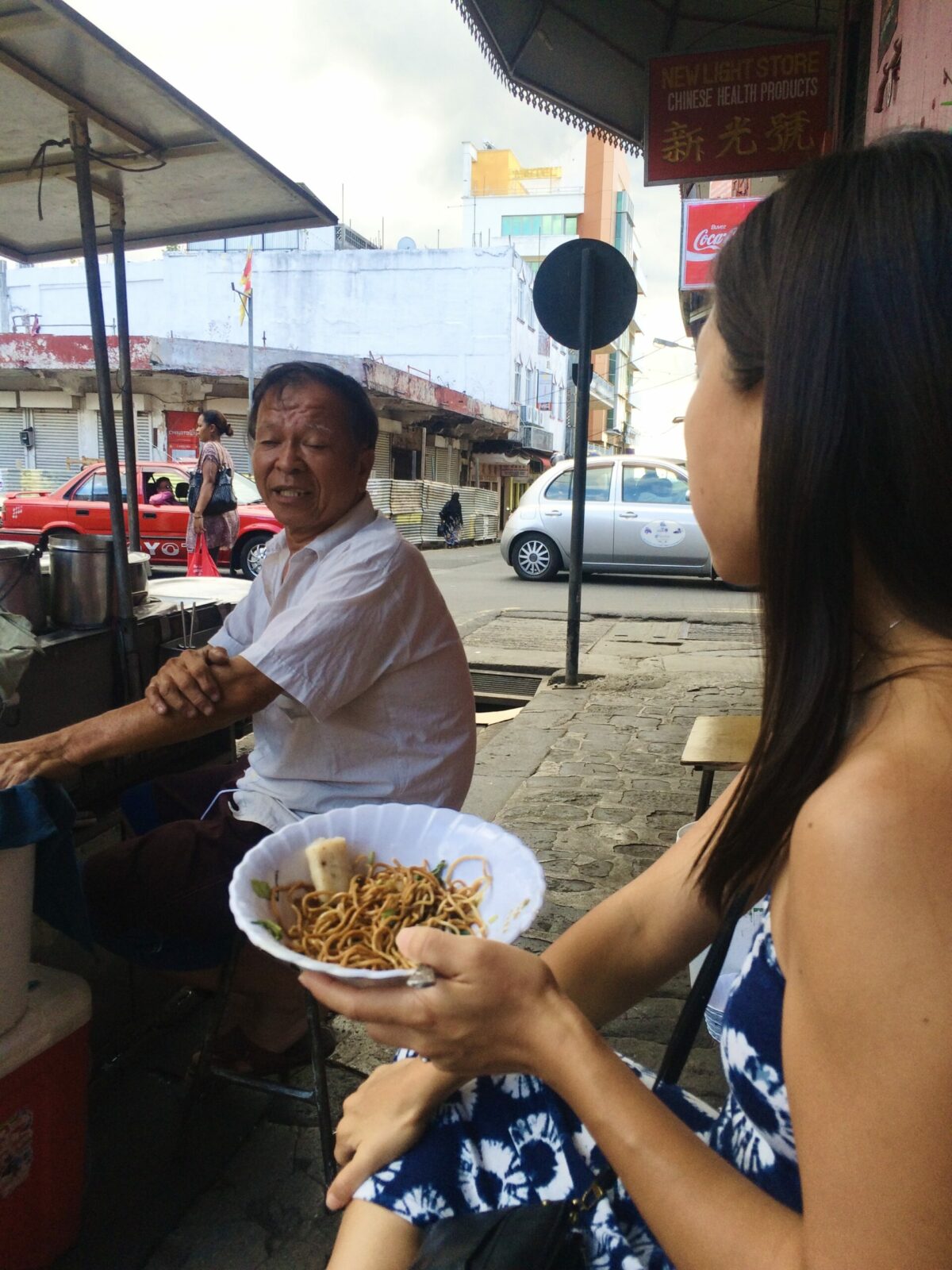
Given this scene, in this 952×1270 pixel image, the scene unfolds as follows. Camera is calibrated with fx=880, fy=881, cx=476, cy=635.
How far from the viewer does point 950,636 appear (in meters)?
0.85

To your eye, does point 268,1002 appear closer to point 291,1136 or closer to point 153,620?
point 291,1136

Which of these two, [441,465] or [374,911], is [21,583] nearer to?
[374,911]

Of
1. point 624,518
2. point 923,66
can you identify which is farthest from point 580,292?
point 624,518

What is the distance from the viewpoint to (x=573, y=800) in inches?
171

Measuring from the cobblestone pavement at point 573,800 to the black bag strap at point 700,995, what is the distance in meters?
0.38

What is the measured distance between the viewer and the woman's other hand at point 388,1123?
114 cm

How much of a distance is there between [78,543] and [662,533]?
10.3 meters

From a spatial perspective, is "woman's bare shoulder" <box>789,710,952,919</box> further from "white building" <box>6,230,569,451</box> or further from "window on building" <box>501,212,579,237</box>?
"window on building" <box>501,212,579,237</box>

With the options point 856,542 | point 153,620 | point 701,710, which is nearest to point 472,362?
Result: point 701,710

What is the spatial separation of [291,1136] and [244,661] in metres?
1.18

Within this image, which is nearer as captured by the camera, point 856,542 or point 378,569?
point 856,542

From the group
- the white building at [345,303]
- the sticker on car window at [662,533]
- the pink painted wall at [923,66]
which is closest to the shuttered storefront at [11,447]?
the white building at [345,303]

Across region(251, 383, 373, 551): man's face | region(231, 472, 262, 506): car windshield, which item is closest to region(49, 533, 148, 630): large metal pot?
region(251, 383, 373, 551): man's face

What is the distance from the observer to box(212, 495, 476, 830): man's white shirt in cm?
193
